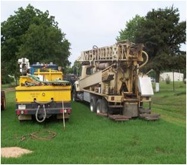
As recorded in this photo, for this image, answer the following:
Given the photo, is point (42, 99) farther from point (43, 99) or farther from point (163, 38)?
point (163, 38)

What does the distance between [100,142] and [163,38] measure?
38.6 meters

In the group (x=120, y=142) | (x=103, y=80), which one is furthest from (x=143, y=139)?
(x=103, y=80)

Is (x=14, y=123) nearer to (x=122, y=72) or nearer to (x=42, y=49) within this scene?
(x=122, y=72)

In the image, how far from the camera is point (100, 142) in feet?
37.4

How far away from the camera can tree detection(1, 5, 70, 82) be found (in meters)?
43.8

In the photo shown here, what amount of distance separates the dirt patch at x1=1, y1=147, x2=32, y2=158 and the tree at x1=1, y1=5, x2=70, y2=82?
25.4 m

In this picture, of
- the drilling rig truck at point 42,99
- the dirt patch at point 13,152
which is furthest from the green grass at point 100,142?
the drilling rig truck at point 42,99

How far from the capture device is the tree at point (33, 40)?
43.8 metres

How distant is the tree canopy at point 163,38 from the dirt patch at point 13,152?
3647 cm

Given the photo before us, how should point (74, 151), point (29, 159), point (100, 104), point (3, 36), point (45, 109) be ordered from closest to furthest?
1. point (29, 159)
2. point (74, 151)
3. point (45, 109)
4. point (100, 104)
5. point (3, 36)

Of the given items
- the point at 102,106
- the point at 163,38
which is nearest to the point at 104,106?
the point at 102,106

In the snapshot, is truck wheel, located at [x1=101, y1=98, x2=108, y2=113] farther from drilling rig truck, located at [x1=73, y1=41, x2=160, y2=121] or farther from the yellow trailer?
the yellow trailer

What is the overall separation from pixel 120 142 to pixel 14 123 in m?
5.40

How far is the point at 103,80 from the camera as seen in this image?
18.5 meters
